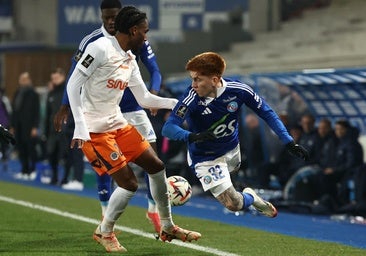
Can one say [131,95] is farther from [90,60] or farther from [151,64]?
[90,60]

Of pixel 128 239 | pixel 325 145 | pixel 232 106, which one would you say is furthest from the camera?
pixel 325 145

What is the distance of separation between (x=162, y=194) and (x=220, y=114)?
0.87 meters

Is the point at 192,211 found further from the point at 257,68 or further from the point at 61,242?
the point at 257,68

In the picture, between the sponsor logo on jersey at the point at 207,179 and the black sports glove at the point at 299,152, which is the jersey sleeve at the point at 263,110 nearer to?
the black sports glove at the point at 299,152

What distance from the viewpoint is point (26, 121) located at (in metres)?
22.0

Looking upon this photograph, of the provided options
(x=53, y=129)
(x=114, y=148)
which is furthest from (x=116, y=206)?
(x=53, y=129)

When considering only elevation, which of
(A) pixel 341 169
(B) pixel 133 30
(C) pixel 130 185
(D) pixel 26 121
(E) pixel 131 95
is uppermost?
(B) pixel 133 30

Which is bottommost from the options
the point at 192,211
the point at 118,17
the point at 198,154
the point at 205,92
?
the point at 192,211

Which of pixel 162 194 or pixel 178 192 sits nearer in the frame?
pixel 162 194

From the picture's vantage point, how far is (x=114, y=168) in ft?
31.3

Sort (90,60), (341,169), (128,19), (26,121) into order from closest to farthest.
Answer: (90,60), (128,19), (341,169), (26,121)

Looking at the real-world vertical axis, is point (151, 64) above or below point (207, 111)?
above

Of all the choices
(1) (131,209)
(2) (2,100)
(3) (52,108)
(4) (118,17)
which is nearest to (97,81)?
(4) (118,17)

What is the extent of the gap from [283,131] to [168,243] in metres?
1.67
